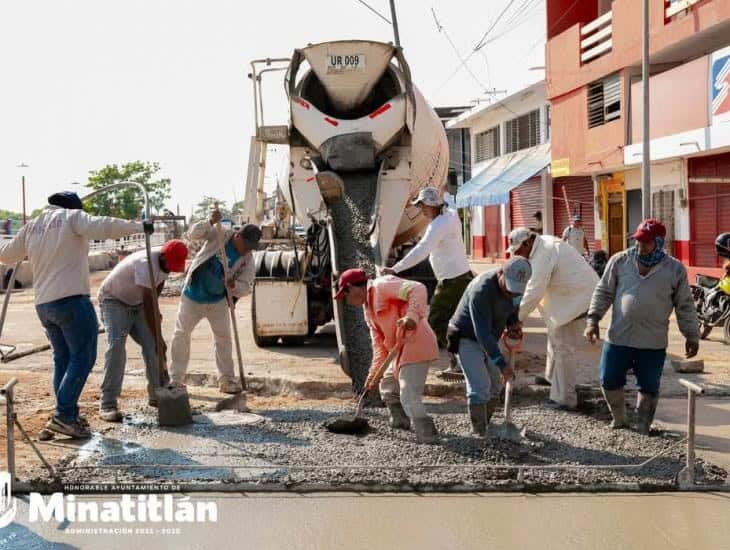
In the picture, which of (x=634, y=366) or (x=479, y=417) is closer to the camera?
(x=479, y=417)

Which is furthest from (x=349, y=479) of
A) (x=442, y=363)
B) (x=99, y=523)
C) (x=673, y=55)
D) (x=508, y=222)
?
(x=508, y=222)

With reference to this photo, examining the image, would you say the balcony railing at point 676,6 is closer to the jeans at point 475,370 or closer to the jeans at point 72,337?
the jeans at point 475,370

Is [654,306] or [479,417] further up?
[654,306]

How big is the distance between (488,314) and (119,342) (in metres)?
3.06

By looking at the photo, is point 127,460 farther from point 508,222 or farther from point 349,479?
point 508,222

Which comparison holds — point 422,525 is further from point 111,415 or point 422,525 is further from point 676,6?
point 676,6

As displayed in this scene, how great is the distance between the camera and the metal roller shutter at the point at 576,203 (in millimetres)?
23266

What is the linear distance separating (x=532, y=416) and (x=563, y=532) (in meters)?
2.43

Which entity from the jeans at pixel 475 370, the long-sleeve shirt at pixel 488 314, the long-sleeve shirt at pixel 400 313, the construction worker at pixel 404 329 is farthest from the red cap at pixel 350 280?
the jeans at pixel 475 370

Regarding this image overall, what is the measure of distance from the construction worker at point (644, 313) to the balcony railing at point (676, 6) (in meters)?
11.3

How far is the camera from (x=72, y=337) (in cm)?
637

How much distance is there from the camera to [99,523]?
15.5ft

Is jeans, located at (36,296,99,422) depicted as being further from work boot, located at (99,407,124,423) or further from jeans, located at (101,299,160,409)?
jeans, located at (101,299,160,409)

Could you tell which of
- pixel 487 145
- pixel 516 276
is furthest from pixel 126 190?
pixel 516 276
